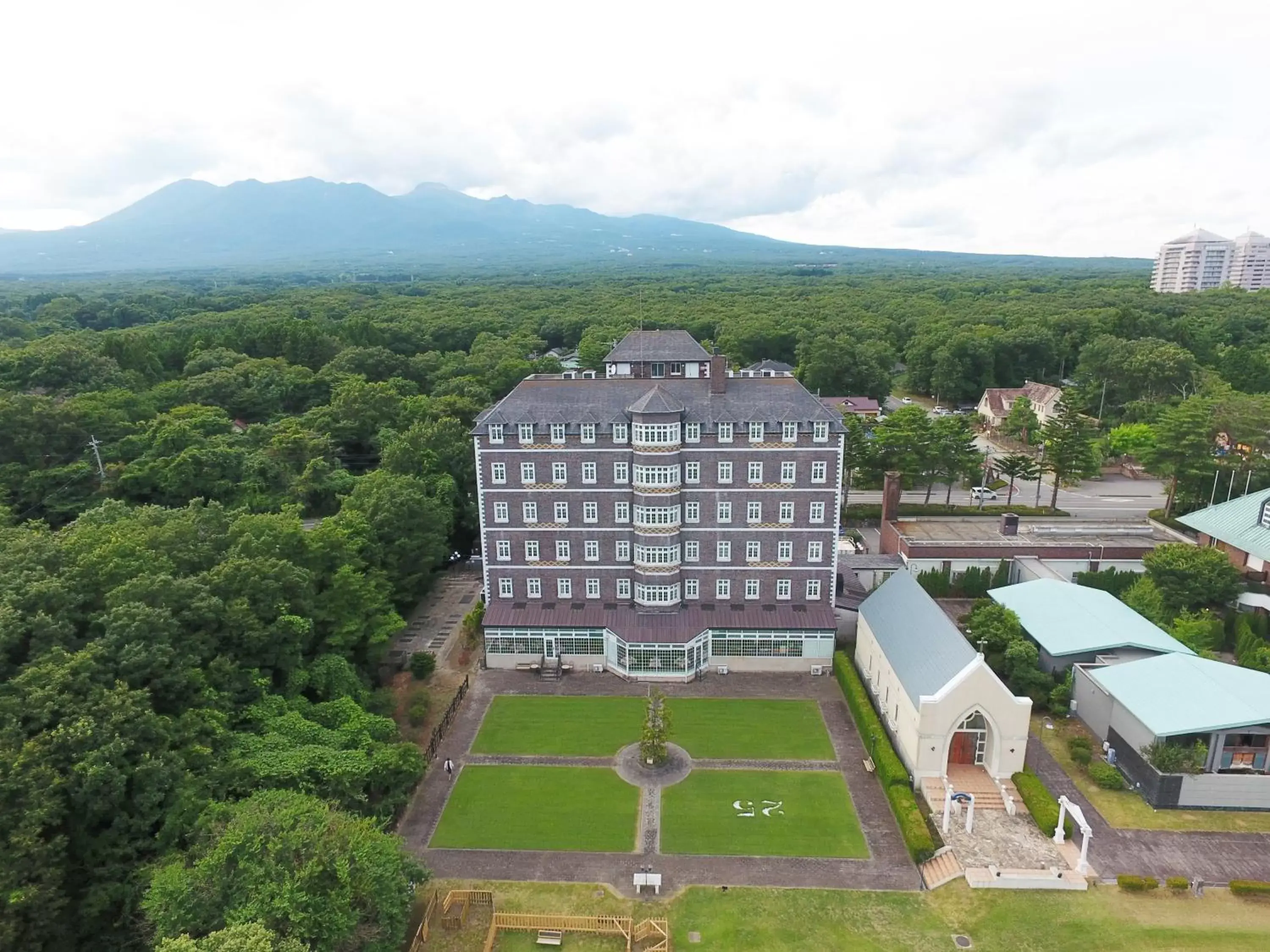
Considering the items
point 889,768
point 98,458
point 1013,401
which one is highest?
point 98,458

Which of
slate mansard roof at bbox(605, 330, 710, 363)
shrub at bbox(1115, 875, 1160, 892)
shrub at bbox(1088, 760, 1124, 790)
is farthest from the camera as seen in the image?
slate mansard roof at bbox(605, 330, 710, 363)

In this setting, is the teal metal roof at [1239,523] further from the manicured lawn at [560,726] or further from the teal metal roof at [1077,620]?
the manicured lawn at [560,726]

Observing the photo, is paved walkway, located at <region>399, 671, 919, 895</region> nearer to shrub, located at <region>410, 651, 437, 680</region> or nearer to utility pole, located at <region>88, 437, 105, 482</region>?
shrub, located at <region>410, 651, 437, 680</region>

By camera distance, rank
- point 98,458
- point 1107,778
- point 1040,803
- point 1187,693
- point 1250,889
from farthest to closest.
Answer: point 98,458 → point 1187,693 → point 1107,778 → point 1040,803 → point 1250,889

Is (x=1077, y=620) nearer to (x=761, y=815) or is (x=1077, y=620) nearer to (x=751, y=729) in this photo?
(x=751, y=729)

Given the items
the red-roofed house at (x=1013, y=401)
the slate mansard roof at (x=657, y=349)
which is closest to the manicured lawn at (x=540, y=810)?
the slate mansard roof at (x=657, y=349)

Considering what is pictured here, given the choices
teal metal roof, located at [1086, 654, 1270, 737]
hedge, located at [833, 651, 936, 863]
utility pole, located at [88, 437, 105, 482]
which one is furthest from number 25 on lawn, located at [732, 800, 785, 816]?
utility pole, located at [88, 437, 105, 482]

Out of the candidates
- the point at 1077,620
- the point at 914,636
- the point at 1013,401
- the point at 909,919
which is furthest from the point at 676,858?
the point at 1013,401

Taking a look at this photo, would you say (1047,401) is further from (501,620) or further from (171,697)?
(171,697)
